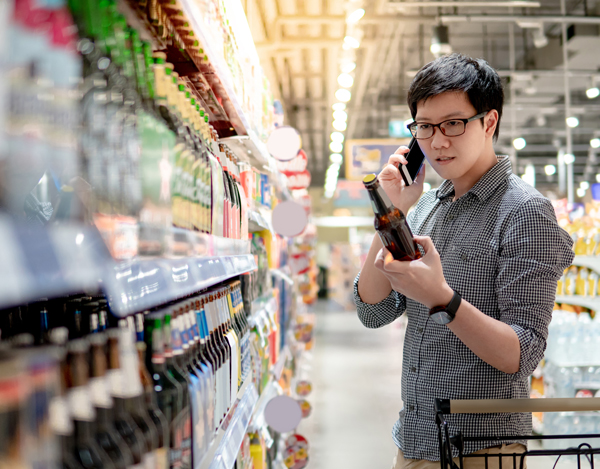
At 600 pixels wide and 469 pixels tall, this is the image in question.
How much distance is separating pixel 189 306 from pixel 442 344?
69 cm

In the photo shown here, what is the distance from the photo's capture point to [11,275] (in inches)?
17.9

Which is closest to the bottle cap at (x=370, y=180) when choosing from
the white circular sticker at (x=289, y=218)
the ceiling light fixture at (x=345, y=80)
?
the white circular sticker at (x=289, y=218)

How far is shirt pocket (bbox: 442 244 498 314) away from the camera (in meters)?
1.41

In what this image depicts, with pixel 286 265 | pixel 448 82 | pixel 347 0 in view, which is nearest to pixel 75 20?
pixel 448 82

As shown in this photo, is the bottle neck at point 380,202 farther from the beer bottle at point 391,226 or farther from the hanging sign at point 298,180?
the hanging sign at point 298,180

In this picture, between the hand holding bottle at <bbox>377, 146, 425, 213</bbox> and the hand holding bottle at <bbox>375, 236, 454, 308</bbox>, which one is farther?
the hand holding bottle at <bbox>377, 146, 425, 213</bbox>

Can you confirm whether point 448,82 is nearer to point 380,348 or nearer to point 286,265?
point 286,265

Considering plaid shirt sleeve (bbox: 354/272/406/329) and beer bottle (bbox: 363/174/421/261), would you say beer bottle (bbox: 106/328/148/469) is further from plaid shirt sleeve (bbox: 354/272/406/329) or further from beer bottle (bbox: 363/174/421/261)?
plaid shirt sleeve (bbox: 354/272/406/329)

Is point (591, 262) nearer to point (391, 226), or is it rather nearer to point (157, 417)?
point (391, 226)

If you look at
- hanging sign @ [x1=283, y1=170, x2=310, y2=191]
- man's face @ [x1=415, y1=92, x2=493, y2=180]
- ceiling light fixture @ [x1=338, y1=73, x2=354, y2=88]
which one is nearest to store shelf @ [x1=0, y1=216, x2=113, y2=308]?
man's face @ [x1=415, y1=92, x2=493, y2=180]

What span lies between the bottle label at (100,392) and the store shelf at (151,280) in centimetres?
10

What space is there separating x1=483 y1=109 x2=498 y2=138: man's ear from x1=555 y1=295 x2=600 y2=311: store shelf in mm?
3710

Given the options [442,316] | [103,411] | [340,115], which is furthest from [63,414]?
[340,115]

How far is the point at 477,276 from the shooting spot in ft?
4.67
